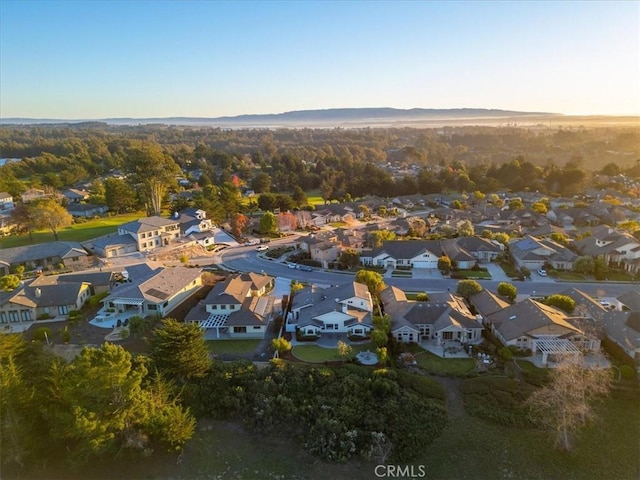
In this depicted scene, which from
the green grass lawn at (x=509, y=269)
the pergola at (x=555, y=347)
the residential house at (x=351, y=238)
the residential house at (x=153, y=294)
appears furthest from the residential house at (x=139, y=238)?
the pergola at (x=555, y=347)

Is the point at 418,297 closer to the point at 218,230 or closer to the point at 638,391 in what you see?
the point at 638,391

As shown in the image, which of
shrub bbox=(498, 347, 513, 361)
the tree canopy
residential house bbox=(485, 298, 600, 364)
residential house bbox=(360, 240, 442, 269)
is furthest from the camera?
residential house bbox=(360, 240, 442, 269)

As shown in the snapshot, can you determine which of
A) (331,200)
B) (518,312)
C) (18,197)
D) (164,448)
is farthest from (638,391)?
(18,197)

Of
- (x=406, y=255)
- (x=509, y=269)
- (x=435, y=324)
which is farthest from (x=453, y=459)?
(x=509, y=269)

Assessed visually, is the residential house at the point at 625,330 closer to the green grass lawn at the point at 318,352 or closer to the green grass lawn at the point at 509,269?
the green grass lawn at the point at 509,269

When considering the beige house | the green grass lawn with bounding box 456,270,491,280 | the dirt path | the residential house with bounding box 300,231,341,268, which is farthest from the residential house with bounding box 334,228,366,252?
the dirt path

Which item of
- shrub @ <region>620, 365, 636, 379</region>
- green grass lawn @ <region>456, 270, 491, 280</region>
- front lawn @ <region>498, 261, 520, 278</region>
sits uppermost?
shrub @ <region>620, 365, 636, 379</region>

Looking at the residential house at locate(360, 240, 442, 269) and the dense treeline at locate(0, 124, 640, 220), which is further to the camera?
the dense treeline at locate(0, 124, 640, 220)

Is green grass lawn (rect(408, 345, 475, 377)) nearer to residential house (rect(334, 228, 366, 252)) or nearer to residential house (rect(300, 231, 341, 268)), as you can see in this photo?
residential house (rect(300, 231, 341, 268))
